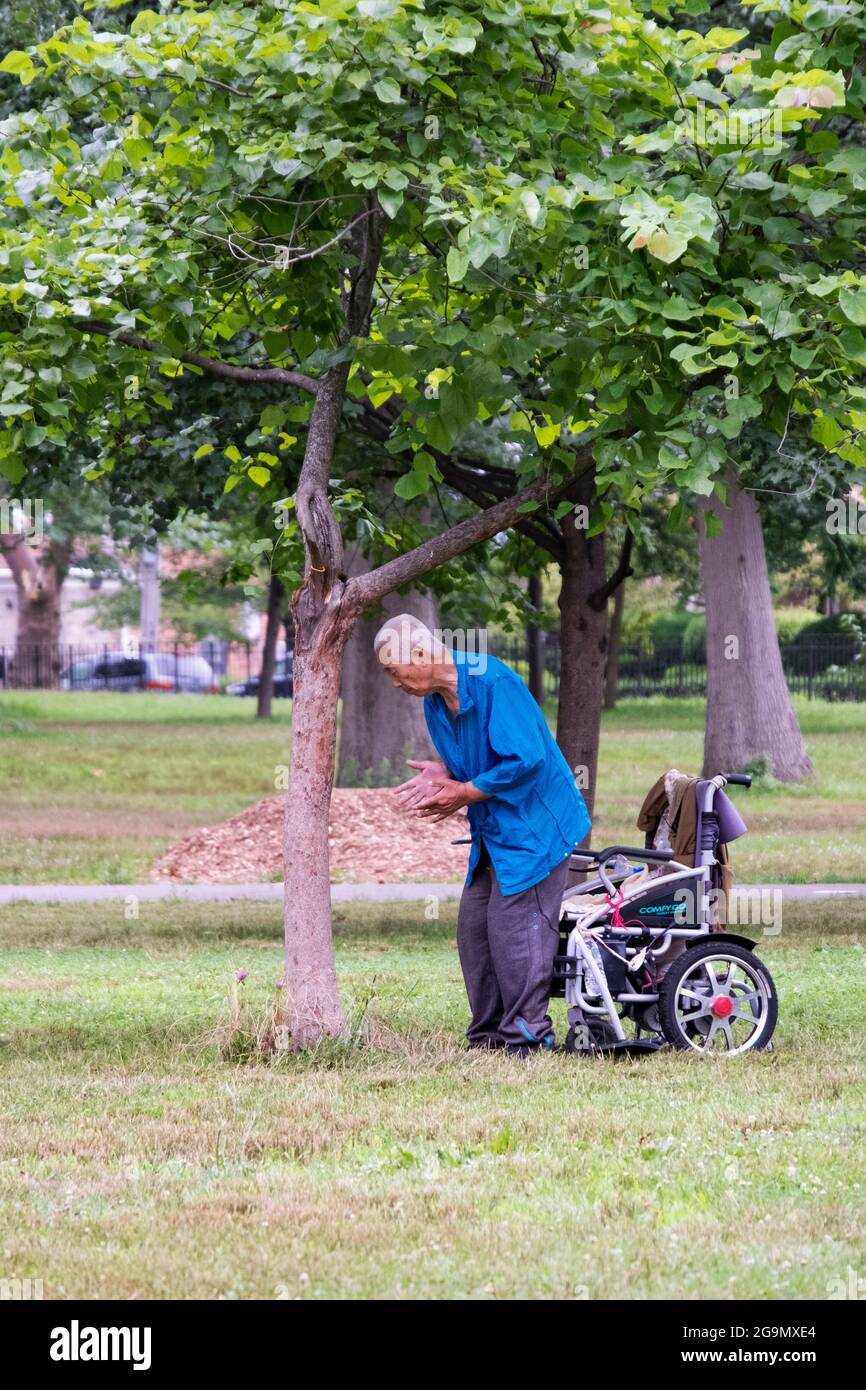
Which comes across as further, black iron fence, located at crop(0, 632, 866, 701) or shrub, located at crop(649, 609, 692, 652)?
shrub, located at crop(649, 609, 692, 652)

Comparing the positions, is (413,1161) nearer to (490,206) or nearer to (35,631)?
(490,206)

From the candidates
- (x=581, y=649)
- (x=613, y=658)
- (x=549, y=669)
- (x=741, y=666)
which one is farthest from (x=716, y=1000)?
Answer: (x=549, y=669)

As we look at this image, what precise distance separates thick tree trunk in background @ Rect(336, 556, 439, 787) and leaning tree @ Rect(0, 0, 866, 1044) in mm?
12686

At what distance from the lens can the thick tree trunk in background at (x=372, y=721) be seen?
21.1m

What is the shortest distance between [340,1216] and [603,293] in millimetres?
3626

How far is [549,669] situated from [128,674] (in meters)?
13.5

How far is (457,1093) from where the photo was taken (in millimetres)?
6887

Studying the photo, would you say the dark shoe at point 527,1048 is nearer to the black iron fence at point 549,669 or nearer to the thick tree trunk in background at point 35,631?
the black iron fence at point 549,669

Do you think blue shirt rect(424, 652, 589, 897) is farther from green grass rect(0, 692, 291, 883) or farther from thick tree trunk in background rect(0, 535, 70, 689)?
thick tree trunk in background rect(0, 535, 70, 689)

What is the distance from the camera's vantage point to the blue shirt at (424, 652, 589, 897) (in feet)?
24.2

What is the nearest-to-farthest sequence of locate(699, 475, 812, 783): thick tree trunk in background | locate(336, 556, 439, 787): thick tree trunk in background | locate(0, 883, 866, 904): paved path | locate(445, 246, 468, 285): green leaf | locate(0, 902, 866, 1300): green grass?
locate(0, 902, 866, 1300): green grass < locate(445, 246, 468, 285): green leaf < locate(0, 883, 866, 904): paved path < locate(336, 556, 439, 787): thick tree trunk in background < locate(699, 475, 812, 783): thick tree trunk in background

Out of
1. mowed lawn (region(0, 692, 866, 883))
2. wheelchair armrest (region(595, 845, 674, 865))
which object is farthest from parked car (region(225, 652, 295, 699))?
wheelchair armrest (region(595, 845, 674, 865))

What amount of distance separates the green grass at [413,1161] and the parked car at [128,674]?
41239mm
